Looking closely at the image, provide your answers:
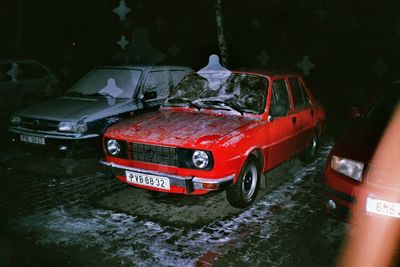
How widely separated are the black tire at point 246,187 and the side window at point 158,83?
300 cm

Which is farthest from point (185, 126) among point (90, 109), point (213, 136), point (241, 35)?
point (241, 35)

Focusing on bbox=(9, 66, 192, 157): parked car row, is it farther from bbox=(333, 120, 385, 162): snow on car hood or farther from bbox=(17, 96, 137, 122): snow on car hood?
bbox=(333, 120, 385, 162): snow on car hood

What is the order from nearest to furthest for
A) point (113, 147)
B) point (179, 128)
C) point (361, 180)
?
point (361, 180) < point (179, 128) < point (113, 147)

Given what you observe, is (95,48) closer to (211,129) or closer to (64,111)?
(64,111)

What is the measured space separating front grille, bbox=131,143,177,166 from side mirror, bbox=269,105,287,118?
159 cm

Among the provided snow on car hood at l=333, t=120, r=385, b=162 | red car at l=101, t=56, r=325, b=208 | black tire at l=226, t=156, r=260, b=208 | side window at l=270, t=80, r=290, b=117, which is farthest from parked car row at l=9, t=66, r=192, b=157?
snow on car hood at l=333, t=120, r=385, b=162

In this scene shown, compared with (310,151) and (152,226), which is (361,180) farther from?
(310,151)

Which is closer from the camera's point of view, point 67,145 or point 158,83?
point 67,145

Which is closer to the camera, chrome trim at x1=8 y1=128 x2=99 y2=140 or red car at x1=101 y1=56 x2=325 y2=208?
red car at x1=101 y1=56 x2=325 y2=208

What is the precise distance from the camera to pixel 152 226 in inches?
188

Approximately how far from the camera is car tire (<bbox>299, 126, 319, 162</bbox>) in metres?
7.51

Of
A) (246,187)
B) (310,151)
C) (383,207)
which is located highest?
(383,207)

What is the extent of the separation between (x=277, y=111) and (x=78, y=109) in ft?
10.8

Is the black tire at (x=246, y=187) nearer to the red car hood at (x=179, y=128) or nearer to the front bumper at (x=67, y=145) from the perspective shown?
the red car hood at (x=179, y=128)
